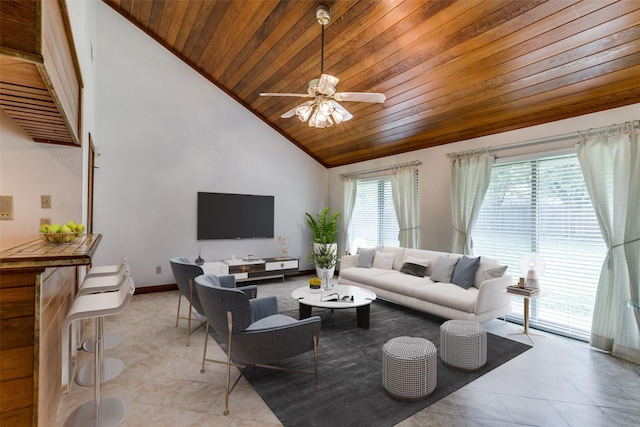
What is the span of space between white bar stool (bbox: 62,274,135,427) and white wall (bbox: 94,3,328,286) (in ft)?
11.1

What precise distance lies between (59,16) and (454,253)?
16.4 ft

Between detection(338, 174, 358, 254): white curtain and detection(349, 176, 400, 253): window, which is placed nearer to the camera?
detection(349, 176, 400, 253): window

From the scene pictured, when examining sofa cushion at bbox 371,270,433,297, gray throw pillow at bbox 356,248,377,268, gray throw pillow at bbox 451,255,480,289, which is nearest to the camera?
gray throw pillow at bbox 451,255,480,289

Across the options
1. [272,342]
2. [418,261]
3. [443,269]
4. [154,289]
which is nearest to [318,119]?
[272,342]

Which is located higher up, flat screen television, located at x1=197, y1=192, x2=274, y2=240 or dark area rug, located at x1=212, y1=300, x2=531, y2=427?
flat screen television, located at x1=197, y1=192, x2=274, y2=240

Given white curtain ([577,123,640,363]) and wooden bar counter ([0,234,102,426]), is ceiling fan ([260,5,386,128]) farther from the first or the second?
white curtain ([577,123,640,363])

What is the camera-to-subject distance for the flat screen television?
5.86 metres

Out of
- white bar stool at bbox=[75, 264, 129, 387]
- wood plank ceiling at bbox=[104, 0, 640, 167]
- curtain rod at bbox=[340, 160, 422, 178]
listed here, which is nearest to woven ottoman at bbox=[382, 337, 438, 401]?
white bar stool at bbox=[75, 264, 129, 387]

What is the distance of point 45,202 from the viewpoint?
2.58 m

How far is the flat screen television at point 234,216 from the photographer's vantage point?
19.2ft

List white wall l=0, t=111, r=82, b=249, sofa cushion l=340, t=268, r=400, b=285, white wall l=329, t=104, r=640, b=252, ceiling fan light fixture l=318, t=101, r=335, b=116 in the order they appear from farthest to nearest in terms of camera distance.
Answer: sofa cushion l=340, t=268, r=400, b=285
white wall l=329, t=104, r=640, b=252
ceiling fan light fixture l=318, t=101, r=335, b=116
white wall l=0, t=111, r=82, b=249

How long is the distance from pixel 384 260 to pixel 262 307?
9.29 feet

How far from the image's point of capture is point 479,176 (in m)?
4.46

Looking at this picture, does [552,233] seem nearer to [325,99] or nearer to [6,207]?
[325,99]
